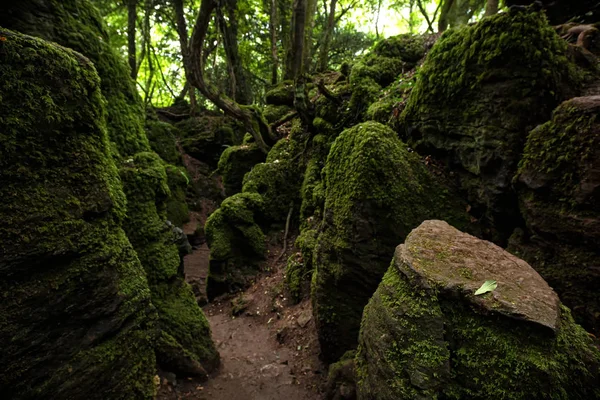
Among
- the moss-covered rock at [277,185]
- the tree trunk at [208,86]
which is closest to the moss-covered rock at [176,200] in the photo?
Answer: the moss-covered rock at [277,185]

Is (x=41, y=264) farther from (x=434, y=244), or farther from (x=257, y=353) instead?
(x=257, y=353)

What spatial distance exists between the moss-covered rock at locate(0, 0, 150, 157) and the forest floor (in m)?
3.74

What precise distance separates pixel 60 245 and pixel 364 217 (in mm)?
3468

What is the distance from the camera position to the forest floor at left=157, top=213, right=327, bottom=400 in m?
4.47

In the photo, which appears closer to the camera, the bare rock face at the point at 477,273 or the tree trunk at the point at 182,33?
the bare rock face at the point at 477,273

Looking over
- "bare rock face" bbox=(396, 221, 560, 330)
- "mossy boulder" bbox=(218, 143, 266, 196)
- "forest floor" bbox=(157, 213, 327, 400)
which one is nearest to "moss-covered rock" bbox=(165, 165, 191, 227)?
"mossy boulder" bbox=(218, 143, 266, 196)

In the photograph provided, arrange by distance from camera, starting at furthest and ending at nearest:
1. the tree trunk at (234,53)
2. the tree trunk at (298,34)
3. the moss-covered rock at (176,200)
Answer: the tree trunk at (234,53) < the moss-covered rock at (176,200) < the tree trunk at (298,34)

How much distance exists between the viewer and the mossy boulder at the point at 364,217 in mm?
4191

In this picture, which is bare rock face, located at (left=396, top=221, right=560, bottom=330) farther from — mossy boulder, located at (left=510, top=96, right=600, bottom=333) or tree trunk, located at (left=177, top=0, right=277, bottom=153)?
tree trunk, located at (left=177, top=0, right=277, bottom=153)

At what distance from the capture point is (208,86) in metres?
8.73

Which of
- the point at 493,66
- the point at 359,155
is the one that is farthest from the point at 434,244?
the point at 493,66

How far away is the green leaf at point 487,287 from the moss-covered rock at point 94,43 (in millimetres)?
4967

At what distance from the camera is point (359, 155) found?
4.35 metres

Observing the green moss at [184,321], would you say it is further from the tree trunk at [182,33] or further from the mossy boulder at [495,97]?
the tree trunk at [182,33]
